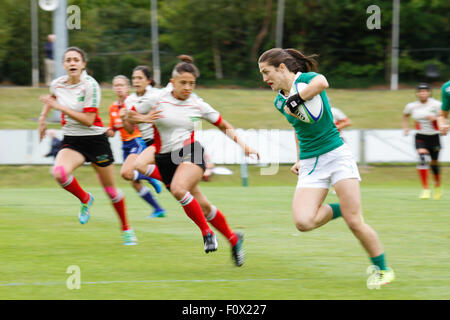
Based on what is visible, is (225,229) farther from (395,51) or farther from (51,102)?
(395,51)

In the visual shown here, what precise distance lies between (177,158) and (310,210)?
1761 millimetres

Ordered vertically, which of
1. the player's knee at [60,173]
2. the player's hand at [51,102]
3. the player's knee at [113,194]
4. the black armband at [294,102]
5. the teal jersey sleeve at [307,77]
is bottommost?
the player's knee at [113,194]

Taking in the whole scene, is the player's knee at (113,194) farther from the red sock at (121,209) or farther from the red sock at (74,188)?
the red sock at (74,188)

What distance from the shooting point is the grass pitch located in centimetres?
573

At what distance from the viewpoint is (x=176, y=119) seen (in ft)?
23.6

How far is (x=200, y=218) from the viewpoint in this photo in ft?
22.2

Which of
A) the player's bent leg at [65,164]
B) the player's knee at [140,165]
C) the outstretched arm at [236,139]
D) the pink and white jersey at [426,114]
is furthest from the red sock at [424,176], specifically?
the player's bent leg at [65,164]

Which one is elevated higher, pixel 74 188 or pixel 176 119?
pixel 176 119

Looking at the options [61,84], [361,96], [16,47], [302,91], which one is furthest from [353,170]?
[16,47]

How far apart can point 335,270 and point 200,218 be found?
1316mm

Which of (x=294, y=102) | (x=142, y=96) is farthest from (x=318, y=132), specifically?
(x=142, y=96)

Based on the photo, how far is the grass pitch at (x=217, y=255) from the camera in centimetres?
573

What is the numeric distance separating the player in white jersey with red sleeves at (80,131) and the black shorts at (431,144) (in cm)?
755
